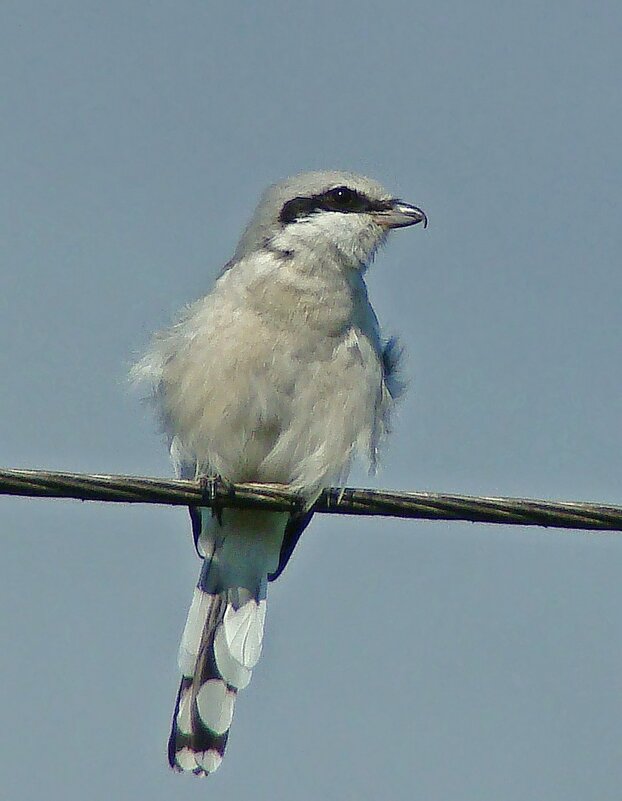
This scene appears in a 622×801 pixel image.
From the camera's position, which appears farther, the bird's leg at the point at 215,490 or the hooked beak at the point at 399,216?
the hooked beak at the point at 399,216

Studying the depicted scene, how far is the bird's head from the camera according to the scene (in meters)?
6.86

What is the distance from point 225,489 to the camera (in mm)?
5648

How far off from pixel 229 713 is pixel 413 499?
256 cm

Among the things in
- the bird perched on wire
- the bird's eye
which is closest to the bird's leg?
the bird perched on wire

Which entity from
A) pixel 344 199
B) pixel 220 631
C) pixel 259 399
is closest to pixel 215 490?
pixel 259 399

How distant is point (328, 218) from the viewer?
7012mm

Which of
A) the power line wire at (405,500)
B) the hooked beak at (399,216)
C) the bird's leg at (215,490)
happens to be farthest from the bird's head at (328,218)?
the power line wire at (405,500)

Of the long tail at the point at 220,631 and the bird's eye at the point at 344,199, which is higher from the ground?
the bird's eye at the point at 344,199

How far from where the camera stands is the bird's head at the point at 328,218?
686cm

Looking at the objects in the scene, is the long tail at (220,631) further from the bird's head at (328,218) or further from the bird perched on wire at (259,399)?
the bird's head at (328,218)

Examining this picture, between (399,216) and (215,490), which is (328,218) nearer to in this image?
(399,216)

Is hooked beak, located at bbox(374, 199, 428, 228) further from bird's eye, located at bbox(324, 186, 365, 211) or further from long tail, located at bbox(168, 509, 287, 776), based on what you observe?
long tail, located at bbox(168, 509, 287, 776)

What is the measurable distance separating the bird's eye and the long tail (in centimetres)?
169

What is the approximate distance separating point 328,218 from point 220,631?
219cm
